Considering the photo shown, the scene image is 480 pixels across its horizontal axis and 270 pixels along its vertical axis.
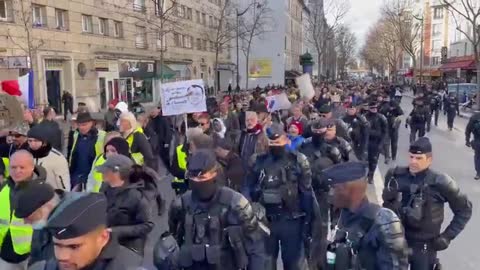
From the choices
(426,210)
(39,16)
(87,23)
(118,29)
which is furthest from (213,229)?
(118,29)

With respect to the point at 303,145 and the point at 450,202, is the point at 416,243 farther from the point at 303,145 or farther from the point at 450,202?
the point at 303,145

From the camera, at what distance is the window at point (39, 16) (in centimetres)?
2479

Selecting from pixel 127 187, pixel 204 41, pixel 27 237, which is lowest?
pixel 27 237

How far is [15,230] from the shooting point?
3812 millimetres

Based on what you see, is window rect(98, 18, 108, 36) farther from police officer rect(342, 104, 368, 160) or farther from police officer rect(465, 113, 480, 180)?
police officer rect(465, 113, 480, 180)

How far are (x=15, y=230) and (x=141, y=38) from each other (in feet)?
112

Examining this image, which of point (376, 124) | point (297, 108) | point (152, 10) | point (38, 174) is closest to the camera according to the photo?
point (38, 174)

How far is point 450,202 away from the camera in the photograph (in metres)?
4.19

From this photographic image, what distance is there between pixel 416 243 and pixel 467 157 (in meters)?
10.4

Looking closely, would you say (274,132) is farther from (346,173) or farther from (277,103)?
(277,103)

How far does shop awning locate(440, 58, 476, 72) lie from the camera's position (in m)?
44.9

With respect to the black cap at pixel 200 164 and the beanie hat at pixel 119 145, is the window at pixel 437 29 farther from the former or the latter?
the black cap at pixel 200 164

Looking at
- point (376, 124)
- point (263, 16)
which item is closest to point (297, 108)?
point (376, 124)

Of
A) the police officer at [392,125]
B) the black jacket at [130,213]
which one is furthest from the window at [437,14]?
the black jacket at [130,213]
